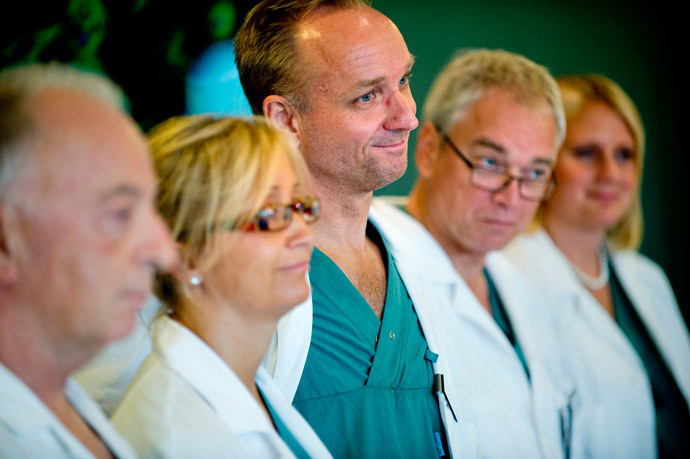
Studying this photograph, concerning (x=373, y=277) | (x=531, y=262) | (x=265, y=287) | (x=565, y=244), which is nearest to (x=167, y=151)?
(x=265, y=287)

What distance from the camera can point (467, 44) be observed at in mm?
2428

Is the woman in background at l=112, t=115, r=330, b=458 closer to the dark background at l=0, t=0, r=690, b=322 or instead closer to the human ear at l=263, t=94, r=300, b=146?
the human ear at l=263, t=94, r=300, b=146

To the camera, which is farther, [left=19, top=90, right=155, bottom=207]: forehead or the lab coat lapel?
the lab coat lapel

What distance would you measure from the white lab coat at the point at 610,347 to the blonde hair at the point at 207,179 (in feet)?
4.24

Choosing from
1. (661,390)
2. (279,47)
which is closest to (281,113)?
(279,47)

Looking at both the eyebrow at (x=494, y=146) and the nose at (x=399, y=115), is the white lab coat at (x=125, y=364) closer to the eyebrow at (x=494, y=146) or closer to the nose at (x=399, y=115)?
the nose at (x=399, y=115)

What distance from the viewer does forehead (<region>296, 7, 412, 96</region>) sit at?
1.17m

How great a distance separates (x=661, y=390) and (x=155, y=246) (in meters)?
1.84

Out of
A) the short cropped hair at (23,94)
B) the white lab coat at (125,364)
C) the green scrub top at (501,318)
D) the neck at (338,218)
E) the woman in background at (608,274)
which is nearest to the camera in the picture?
the short cropped hair at (23,94)

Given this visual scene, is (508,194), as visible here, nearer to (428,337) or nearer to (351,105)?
(428,337)

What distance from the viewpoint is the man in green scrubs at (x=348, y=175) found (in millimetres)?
1162

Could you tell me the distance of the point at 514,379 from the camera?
5.48 feet

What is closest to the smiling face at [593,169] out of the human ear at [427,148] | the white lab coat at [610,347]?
the white lab coat at [610,347]

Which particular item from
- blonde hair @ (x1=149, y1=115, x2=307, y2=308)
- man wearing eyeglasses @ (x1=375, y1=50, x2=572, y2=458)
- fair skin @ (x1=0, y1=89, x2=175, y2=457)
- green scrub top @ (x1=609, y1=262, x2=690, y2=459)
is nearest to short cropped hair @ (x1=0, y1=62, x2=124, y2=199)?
fair skin @ (x1=0, y1=89, x2=175, y2=457)
